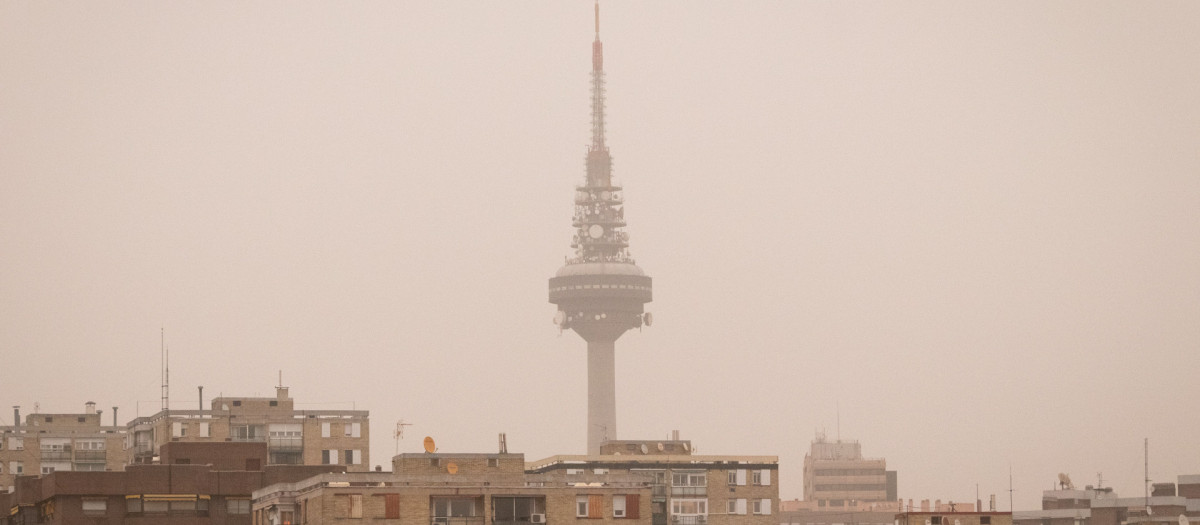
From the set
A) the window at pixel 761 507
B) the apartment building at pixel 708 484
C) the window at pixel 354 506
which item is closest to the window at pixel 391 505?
the window at pixel 354 506

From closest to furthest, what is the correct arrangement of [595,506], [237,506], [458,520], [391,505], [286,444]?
[391,505], [458,520], [595,506], [237,506], [286,444]

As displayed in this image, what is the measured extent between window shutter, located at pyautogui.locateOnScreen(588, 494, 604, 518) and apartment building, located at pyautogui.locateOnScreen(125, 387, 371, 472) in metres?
67.2

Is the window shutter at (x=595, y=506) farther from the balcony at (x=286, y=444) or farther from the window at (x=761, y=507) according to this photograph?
the balcony at (x=286, y=444)

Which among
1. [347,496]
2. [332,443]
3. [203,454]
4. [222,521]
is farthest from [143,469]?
[332,443]

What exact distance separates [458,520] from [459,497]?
3.50 feet

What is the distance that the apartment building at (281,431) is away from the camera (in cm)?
18912

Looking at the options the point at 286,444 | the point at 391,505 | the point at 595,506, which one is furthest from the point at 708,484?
the point at 391,505

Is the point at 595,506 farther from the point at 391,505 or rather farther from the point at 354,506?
the point at 354,506

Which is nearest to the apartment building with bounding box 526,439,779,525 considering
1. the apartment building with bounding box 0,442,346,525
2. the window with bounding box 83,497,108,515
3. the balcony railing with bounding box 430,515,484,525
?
the apartment building with bounding box 0,442,346,525

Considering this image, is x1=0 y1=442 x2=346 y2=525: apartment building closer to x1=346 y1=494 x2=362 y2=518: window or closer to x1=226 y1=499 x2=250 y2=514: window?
x1=226 y1=499 x2=250 y2=514: window

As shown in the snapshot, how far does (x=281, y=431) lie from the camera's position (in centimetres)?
19062

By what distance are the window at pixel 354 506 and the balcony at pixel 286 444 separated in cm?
7243

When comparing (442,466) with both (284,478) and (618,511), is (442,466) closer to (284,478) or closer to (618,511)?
(618,511)

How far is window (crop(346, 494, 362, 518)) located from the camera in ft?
385
